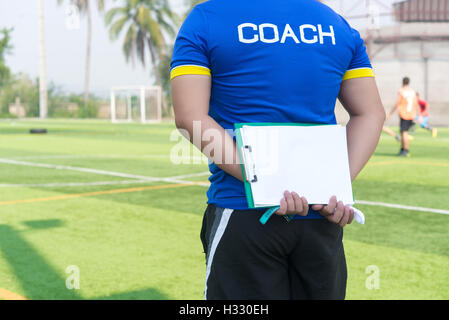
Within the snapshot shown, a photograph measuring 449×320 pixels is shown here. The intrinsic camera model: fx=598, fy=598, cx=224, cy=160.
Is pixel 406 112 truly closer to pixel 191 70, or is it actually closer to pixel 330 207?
pixel 330 207

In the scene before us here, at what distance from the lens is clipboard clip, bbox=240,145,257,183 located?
1.75 metres

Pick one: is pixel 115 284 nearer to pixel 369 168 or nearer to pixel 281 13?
pixel 281 13

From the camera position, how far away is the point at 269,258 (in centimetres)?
185

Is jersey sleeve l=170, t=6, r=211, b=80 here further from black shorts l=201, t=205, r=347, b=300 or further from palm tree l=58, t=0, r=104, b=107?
palm tree l=58, t=0, r=104, b=107

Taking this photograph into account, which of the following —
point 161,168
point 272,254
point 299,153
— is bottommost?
point 161,168

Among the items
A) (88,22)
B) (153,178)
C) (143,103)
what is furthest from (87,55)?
(153,178)

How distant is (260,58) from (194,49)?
0.20 meters

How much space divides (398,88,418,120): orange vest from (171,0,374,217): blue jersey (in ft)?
39.7

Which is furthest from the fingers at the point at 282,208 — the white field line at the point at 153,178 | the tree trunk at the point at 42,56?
the tree trunk at the point at 42,56

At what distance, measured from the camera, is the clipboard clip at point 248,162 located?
1.75 m
